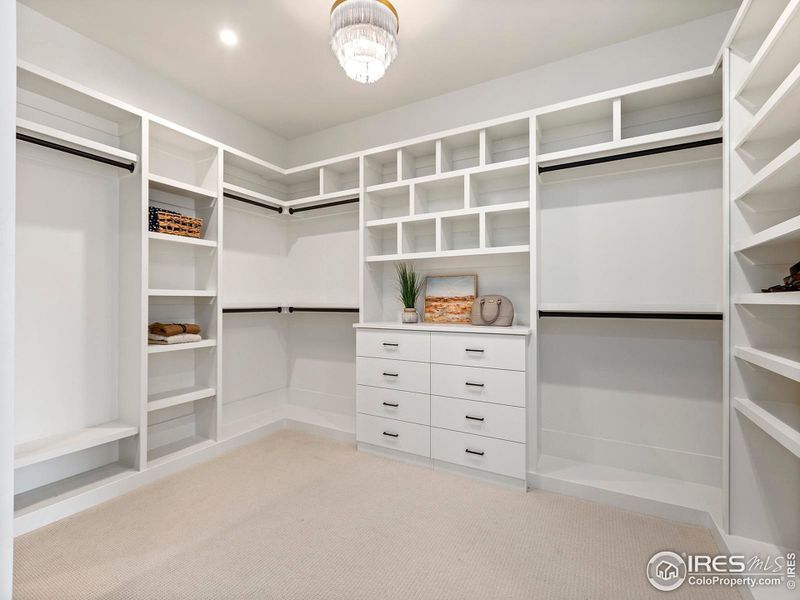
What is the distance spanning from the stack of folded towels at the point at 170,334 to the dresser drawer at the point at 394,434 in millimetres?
1398

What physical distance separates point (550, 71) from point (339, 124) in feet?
6.28

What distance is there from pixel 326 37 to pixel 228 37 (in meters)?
0.63

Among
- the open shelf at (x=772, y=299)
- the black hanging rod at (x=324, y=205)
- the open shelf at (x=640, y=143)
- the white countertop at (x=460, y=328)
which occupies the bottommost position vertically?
the white countertop at (x=460, y=328)

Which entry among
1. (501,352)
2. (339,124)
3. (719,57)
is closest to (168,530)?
(501,352)

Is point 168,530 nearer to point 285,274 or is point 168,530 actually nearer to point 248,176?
point 285,274

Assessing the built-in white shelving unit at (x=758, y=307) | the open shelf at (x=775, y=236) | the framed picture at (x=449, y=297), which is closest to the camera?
the open shelf at (x=775, y=236)

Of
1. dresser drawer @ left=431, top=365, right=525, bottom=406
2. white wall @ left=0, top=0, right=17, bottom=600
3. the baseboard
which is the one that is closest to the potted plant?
dresser drawer @ left=431, top=365, right=525, bottom=406

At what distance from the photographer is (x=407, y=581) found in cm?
172

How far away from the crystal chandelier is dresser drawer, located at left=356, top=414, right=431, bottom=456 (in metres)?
2.26

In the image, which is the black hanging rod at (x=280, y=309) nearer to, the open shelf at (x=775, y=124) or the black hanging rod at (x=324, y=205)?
the black hanging rod at (x=324, y=205)

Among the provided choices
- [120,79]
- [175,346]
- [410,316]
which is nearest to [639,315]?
[410,316]

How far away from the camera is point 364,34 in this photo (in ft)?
6.41

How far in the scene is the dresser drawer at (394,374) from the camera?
284 centimetres

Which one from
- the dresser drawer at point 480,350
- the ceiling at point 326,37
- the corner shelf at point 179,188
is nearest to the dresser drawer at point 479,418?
the dresser drawer at point 480,350
